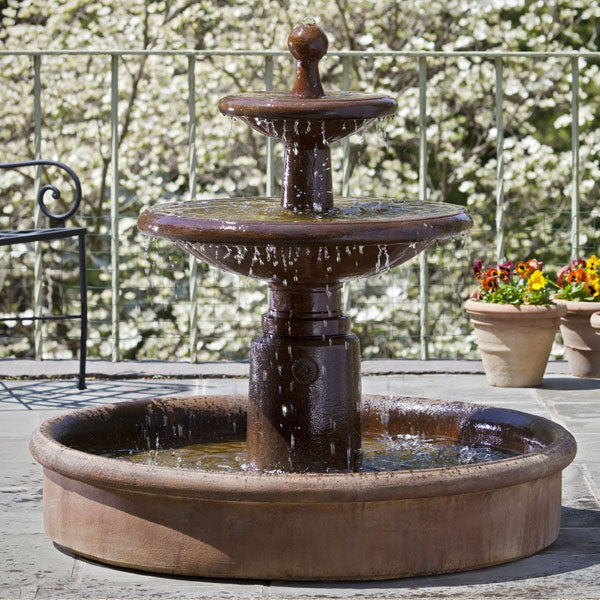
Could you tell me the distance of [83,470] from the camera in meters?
3.55

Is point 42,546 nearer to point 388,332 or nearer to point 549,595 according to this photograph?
point 549,595

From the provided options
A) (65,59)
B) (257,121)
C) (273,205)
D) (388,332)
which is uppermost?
(65,59)

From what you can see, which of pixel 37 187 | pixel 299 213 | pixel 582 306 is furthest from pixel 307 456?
pixel 37 187

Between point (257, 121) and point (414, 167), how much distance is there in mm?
6937

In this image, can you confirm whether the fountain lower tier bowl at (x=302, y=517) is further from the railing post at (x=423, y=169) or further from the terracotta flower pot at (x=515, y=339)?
the railing post at (x=423, y=169)

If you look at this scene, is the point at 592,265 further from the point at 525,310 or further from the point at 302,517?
the point at 302,517

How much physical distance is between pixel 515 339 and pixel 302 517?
2962mm

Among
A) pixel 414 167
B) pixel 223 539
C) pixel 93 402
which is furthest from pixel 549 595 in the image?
pixel 414 167

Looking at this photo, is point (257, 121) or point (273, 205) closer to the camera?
point (257, 121)

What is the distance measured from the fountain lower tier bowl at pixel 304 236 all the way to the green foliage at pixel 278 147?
20.1 ft

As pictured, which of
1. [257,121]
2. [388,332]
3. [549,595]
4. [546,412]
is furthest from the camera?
[388,332]

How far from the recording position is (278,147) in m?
10.4

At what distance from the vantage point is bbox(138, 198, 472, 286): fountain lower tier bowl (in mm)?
3521

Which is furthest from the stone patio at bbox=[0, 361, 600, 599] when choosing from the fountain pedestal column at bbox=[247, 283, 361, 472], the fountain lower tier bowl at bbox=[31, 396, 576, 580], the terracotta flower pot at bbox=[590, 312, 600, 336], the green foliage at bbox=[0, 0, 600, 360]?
the green foliage at bbox=[0, 0, 600, 360]
